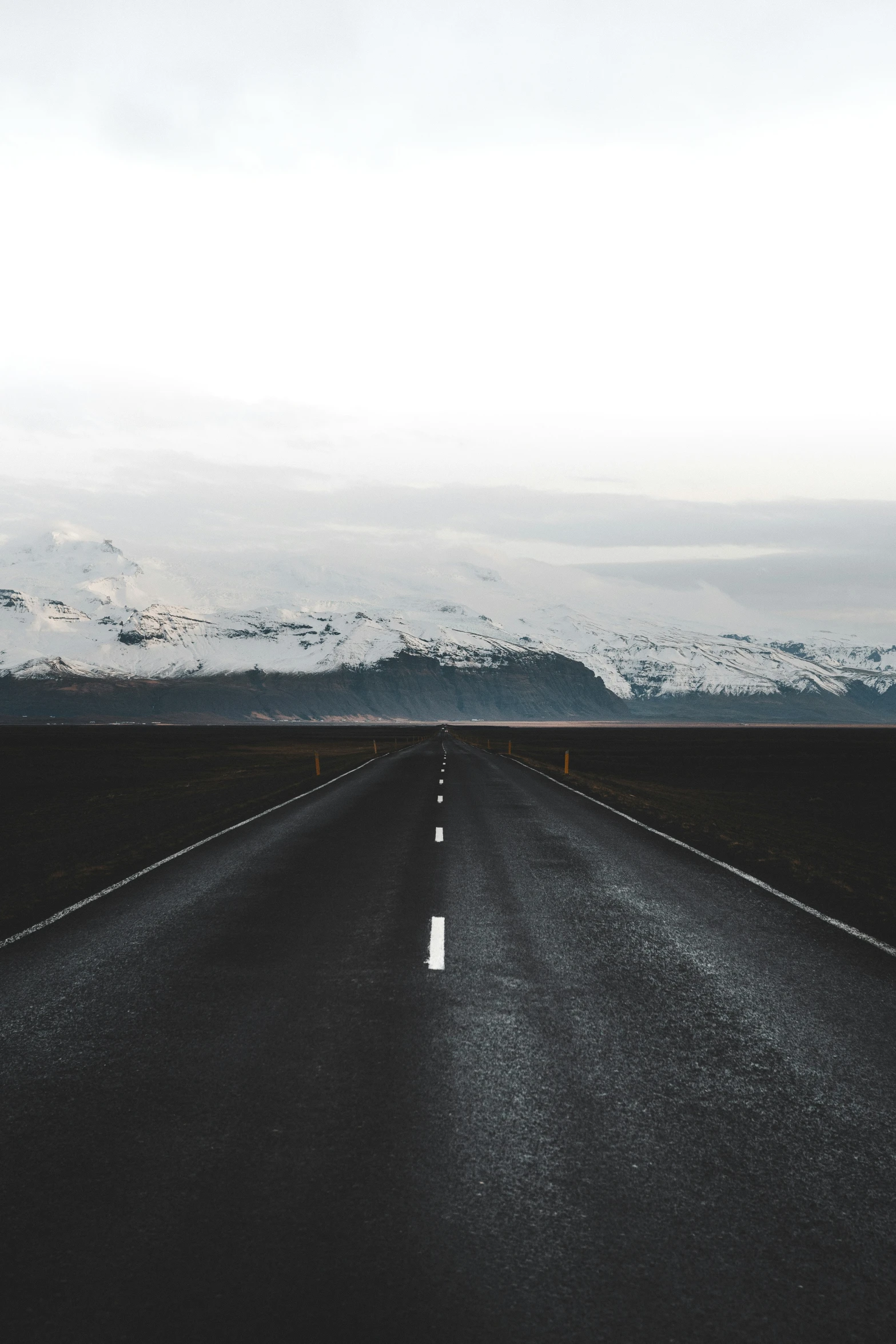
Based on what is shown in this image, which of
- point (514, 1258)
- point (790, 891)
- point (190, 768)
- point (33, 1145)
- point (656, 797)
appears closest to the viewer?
point (514, 1258)

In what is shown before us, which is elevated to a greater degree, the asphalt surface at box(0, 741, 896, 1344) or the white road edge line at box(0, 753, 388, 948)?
the asphalt surface at box(0, 741, 896, 1344)

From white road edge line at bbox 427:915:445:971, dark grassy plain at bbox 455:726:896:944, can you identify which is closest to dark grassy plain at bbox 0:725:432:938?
white road edge line at bbox 427:915:445:971

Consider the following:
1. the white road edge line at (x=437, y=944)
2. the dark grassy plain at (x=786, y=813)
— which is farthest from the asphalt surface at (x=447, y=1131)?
the dark grassy plain at (x=786, y=813)

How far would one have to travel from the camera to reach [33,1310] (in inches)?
133

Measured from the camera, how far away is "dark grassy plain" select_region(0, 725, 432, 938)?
42.9 feet

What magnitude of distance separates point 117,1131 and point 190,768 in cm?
4753

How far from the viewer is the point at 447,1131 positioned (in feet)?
15.9

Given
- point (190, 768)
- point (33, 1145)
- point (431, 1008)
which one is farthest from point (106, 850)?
point (190, 768)

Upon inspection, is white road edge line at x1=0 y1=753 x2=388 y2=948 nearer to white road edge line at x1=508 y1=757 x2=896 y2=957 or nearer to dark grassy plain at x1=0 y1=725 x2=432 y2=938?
dark grassy plain at x1=0 y1=725 x2=432 y2=938

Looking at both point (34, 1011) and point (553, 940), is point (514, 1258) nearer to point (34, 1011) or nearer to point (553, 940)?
point (34, 1011)

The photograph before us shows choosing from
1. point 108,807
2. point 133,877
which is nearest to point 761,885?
point 133,877

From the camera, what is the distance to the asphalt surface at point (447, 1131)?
136 inches

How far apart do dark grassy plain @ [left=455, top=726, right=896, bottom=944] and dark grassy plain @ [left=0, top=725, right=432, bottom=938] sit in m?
9.53

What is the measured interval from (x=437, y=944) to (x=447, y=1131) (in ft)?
13.7
